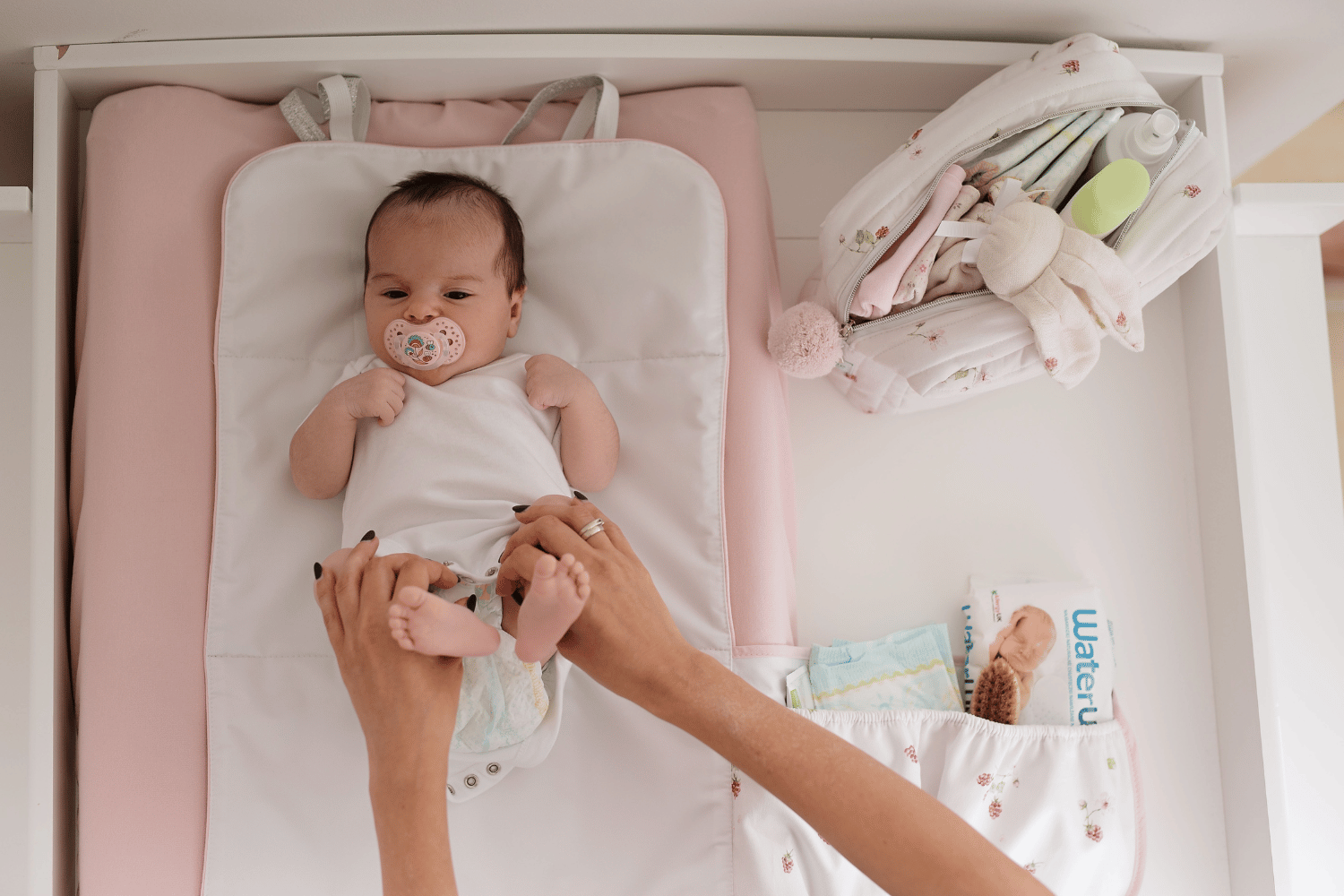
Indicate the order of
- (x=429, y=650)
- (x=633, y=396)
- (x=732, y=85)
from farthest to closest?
(x=732, y=85) < (x=633, y=396) < (x=429, y=650)

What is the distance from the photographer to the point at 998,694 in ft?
4.03

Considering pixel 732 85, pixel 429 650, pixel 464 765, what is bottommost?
pixel 464 765

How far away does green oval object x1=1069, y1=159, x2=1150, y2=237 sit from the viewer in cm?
105

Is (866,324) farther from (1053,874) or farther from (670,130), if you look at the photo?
(1053,874)

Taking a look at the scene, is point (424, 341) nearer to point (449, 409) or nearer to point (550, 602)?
point (449, 409)

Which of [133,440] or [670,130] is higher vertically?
[670,130]

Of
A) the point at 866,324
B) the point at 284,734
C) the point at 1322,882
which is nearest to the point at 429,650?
the point at 284,734

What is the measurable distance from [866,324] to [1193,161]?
47cm

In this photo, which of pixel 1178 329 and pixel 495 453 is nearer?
A: pixel 495 453

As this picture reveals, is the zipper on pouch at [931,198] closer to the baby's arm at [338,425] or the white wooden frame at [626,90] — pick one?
the white wooden frame at [626,90]

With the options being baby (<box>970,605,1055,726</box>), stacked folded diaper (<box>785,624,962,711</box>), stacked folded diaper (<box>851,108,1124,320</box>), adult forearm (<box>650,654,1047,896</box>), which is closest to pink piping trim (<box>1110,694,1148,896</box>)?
baby (<box>970,605,1055,726</box>)

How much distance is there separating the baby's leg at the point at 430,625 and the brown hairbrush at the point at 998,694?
73 centimetres

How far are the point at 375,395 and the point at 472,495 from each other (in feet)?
0.62

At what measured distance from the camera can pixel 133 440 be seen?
118cm
